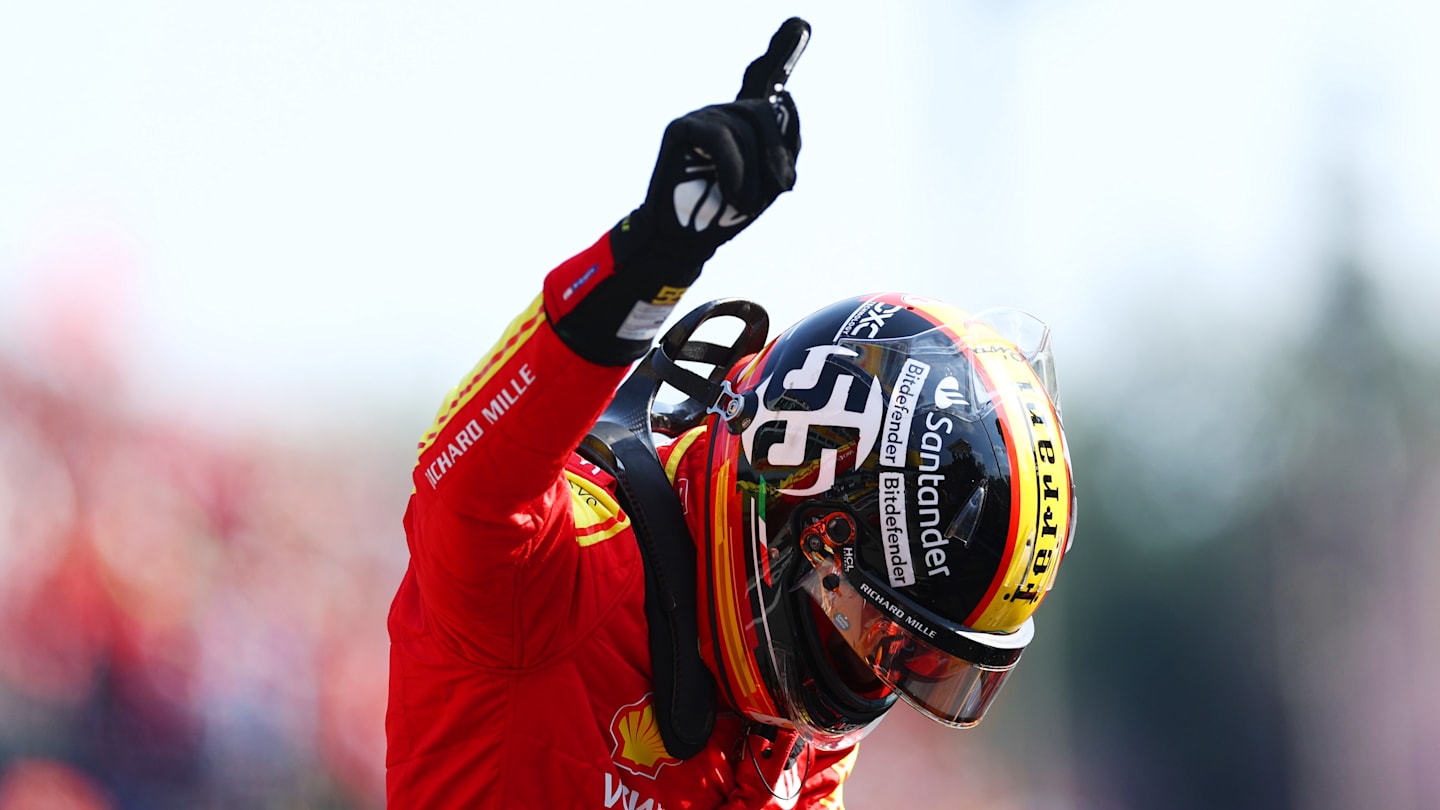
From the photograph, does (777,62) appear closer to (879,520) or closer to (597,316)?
(597,316)

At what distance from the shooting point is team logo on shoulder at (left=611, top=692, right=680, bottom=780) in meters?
2.14

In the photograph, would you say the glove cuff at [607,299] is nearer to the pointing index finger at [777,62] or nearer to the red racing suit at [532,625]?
the red racing suit at [532,625]

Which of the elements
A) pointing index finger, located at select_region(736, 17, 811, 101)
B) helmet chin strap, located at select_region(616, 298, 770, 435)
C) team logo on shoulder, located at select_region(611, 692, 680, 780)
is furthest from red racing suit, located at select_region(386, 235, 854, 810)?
pointing index finger, located at select_region(736, 17, 811, 101)

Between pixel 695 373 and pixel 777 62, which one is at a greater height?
pixel 777 62

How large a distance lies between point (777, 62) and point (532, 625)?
3.13 ft

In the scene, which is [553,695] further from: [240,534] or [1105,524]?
[1105,524]

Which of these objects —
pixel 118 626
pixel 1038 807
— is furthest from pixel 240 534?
pixel 1038 807

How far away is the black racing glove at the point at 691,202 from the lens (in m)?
1.43

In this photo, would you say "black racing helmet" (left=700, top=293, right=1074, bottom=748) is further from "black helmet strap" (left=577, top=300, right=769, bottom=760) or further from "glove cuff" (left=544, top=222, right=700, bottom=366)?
"glove cuff" (left=544, top=222, right=700, bottom=366)

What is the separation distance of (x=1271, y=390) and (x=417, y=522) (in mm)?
5620

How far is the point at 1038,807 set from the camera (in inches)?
233

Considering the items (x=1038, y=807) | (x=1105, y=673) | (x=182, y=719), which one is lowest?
(x=1038, y=807)

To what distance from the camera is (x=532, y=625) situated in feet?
6.32

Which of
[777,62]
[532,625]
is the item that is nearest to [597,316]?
[777,62]
